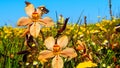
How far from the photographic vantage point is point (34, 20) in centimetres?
160

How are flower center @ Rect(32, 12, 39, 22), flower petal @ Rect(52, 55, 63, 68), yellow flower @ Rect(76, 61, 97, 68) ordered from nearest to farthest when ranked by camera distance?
flower petal @ Rect(52, 55, 63, 68) < flower center @ Rect(32, 12, 39, 22) < yellow flower @ Rect(76, 61, 97, 68)

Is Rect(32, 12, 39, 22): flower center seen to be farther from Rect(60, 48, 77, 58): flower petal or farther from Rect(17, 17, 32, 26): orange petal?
Rect(60, 48, 77, 58): flower petal

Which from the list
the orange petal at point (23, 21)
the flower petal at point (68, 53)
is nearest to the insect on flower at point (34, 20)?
the orange petal at point (23, 21)

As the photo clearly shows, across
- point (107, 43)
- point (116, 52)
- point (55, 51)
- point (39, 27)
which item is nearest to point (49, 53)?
point (55, 51)

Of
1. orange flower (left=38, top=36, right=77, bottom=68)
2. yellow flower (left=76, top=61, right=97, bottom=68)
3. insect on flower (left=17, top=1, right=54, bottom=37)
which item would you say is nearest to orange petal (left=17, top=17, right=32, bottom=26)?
insect on flower (left=17, top=1, right=54, bottom=37)

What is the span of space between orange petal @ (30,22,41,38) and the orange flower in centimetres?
5

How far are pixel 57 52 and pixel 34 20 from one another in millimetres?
189

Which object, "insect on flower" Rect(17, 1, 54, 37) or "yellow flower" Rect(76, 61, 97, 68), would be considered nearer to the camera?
"insect on flower" Rect(17, 1, 54, 37)

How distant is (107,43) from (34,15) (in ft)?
5.65

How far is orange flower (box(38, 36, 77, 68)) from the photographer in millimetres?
1488

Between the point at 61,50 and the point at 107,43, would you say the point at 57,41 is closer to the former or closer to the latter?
the point at 61,50

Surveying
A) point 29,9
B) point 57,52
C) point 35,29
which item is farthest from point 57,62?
point 29,9

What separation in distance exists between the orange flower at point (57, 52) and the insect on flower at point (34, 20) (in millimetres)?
67

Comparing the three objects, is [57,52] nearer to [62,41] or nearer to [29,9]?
[62,41]
